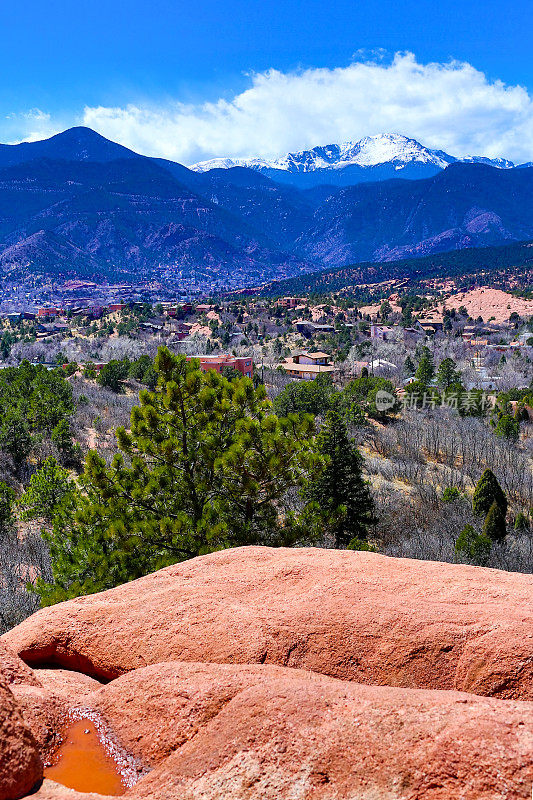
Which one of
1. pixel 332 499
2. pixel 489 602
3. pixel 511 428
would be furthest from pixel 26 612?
pixel 511 428

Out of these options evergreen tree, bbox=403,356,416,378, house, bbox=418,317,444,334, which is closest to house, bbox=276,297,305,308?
house, bbox=418,317,444,334

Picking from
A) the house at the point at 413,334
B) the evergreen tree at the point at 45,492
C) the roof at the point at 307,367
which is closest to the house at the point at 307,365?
the roof at the point at 307,367

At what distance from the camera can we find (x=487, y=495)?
23.2 metres

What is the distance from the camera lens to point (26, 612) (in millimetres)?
10227

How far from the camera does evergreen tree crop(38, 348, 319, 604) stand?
9.30 metres

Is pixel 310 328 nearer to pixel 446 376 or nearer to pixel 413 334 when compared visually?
pixel 413 334

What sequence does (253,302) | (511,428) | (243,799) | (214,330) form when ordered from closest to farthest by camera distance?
(243,799)
(511,428)
(214,330)
(253,302)

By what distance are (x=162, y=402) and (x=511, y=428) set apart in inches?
1251

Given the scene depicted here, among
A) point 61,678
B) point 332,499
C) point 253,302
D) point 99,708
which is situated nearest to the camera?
point 99,708

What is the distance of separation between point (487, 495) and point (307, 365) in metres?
41.9

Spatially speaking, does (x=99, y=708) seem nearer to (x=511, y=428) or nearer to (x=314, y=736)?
(x=314, y=736)

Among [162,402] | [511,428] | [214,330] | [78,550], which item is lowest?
[511,428]

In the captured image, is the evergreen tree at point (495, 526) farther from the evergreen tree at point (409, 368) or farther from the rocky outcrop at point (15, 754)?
the evergreen tree at point (409, 368)

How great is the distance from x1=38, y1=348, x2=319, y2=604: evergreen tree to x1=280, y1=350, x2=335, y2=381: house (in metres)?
49.3
